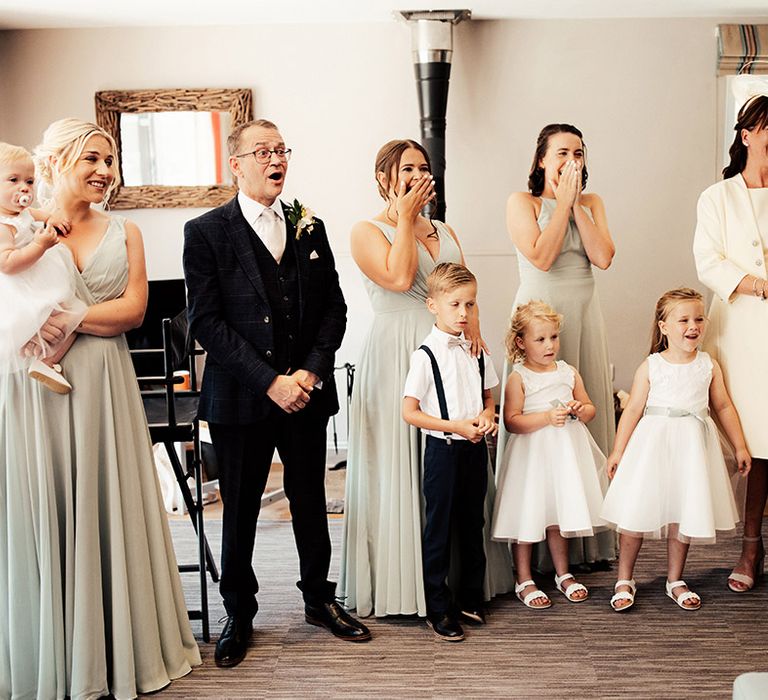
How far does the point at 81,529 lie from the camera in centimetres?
251

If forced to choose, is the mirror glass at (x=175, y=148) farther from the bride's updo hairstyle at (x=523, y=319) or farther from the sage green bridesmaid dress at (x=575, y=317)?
the bride's updo hairstyle at (x=523, y=319)

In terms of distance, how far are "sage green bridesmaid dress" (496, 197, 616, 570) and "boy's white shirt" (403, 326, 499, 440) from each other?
0.39 metres

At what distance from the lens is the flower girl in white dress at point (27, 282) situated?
2348mm

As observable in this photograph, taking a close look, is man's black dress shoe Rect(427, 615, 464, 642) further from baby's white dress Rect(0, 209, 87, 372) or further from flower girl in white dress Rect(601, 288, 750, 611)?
baby's white dress Rect(0, 209, 87, 372)

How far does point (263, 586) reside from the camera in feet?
11.6

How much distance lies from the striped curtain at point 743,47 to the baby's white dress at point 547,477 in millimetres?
2849

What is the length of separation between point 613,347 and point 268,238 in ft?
10.3

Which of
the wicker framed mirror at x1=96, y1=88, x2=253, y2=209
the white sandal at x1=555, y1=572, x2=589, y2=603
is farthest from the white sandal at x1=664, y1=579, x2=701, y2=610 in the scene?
the wicker framed mirror at x1=96, y1=88, x2=253, y2=209

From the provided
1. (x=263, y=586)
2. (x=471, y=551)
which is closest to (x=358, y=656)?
(x=471, y=551)

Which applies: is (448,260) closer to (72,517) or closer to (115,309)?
(115,309)

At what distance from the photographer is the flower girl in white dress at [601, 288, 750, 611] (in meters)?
3.08

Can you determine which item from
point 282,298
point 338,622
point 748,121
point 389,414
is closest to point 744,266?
point 748,121

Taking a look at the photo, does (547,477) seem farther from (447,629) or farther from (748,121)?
(748,121)

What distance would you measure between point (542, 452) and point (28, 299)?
177cm
